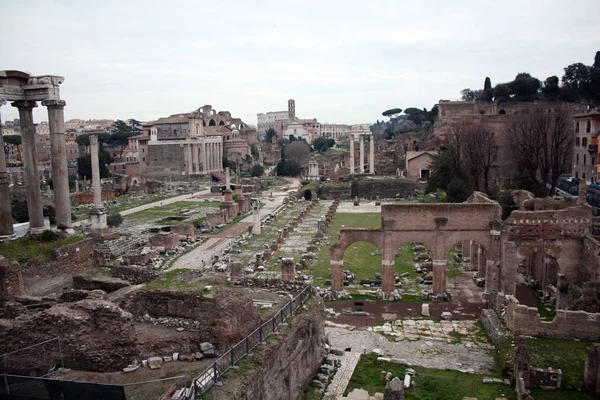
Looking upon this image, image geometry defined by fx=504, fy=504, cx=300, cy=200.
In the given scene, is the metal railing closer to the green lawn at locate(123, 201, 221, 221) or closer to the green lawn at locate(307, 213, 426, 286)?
the green lawn at locate(307, 213, 426, 286)

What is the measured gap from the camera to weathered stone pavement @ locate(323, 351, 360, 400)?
42.9ft

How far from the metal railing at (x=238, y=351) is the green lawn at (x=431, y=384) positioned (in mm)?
2668

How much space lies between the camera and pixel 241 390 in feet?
30.4

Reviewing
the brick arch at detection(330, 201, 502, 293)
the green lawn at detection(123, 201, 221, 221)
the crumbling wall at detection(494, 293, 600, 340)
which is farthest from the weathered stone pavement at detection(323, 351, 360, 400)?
the green lawn at detection(123, 201, 221, 221)

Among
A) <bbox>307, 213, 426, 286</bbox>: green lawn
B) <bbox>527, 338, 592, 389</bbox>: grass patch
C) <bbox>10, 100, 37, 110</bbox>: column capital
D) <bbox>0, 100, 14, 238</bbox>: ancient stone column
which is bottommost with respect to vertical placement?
<bbox>307, 213, 426, 286</bbox>: green lawn

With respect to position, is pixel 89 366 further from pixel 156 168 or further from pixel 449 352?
pixel 156 168

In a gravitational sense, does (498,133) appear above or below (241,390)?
above

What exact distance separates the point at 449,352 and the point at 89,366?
11.0 metres

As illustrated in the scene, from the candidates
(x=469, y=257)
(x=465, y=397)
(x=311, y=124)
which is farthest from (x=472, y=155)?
(x=311, y=124)

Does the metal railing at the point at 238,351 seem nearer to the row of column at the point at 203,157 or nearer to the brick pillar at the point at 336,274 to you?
the brick pillar at the point at 336,274

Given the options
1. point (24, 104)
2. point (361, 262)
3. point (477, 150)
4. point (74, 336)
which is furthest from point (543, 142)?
point (74, 336)

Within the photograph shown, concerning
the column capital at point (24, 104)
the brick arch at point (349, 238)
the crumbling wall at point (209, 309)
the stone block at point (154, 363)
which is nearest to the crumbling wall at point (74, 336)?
the stone block at point (154, 363)

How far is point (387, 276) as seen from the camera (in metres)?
21.7

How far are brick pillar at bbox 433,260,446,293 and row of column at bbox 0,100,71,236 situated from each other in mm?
15225
